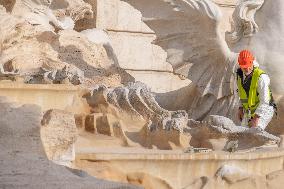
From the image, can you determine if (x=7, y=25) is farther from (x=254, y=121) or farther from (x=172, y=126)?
(x=254, y=121)

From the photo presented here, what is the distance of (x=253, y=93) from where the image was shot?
650cm

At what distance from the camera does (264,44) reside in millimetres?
7492

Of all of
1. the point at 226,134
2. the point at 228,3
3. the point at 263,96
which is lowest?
the point at 226,134

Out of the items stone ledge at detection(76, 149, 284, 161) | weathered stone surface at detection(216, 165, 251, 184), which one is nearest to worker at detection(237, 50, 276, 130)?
stone ledge at detection(76, 149, 284, 161)

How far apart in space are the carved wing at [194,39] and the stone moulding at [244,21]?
10.6 inches

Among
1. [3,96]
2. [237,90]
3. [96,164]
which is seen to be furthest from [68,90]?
[237,90]

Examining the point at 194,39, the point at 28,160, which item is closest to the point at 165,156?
the point at 28,160

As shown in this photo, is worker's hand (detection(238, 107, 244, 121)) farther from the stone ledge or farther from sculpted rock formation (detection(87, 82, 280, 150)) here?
the stone ledge

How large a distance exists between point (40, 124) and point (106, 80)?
3.56 m

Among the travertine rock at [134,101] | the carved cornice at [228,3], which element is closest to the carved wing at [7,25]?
the travertine rock at [134,101]

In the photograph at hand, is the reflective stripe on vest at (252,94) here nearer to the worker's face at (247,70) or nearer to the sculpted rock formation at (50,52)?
the worker's face at (247,70)

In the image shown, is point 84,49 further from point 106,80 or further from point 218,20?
point 218,20

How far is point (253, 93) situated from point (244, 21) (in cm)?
130

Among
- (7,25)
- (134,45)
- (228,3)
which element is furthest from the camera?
(228,3)
